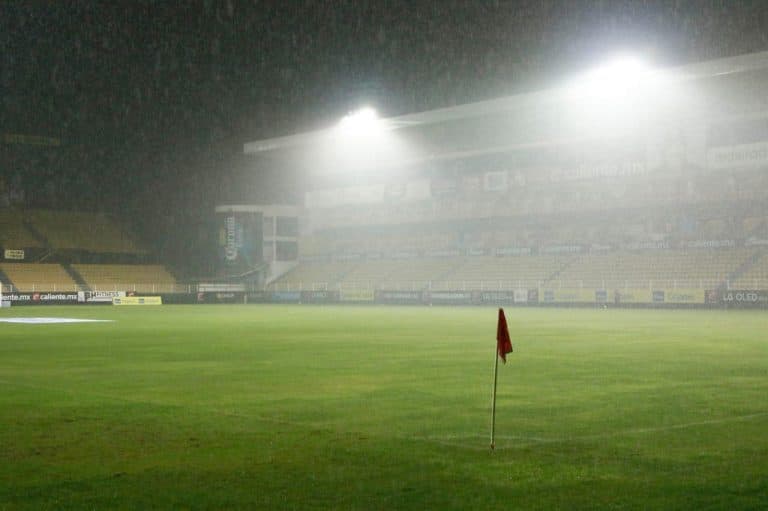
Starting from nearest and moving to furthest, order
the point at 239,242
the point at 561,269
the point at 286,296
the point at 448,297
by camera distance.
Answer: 1. the point at 448,297
2. the point at 561,269
3. the point at 286,296
4. the point at 239,242

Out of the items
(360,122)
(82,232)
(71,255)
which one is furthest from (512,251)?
(82,232)

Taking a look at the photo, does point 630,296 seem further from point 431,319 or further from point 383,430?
point 383,430

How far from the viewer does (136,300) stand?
6731 centimetres

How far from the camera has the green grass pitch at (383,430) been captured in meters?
7.25

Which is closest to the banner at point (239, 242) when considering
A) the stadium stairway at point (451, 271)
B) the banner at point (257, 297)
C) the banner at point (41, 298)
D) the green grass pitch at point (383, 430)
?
the banner at point (257, 297)

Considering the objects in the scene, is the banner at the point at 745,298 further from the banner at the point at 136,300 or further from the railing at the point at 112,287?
the railing at the point at 112,287

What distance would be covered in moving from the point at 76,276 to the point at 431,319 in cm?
4411

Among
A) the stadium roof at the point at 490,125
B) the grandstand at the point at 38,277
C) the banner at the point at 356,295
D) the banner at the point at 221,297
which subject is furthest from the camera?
the banner at the point at 221,297

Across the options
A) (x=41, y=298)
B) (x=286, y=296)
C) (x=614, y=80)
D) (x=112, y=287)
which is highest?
(x=614, y=80)

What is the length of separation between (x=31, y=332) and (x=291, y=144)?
46.8 m

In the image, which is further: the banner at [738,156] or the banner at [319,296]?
the banner at [319,296]

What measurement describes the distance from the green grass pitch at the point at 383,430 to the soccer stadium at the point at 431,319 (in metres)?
0.05

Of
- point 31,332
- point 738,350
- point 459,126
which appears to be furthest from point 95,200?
point 738,350

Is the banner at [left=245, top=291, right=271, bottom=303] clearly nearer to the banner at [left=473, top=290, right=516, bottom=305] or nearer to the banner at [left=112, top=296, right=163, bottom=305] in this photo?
the banner at [left=112, top=296, right=163, bottom=305]
